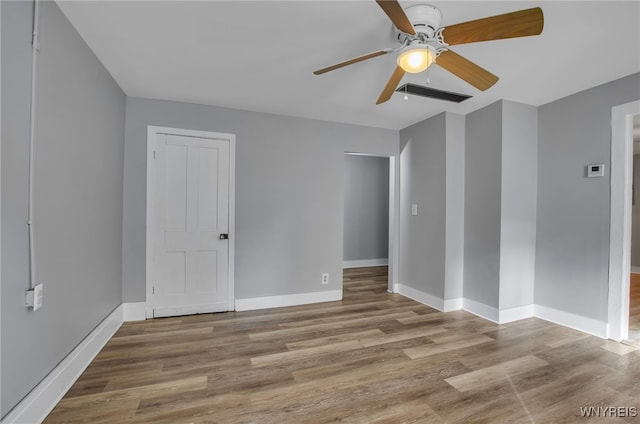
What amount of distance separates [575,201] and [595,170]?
0.34 metres

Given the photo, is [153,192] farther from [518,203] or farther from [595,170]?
[595,170]

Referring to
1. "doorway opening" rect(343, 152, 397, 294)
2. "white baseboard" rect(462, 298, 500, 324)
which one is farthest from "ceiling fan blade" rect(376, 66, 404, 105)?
"doorway opening" rect(343, 152, 397, 294)

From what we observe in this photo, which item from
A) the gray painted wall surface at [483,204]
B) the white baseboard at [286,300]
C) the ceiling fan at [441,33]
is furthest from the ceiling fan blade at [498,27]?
the white baseboard at [286,300]

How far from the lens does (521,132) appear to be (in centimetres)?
318

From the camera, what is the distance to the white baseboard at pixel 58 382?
4.76 feet

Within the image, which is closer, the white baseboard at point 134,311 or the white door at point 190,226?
the white baseboard at point 134,311

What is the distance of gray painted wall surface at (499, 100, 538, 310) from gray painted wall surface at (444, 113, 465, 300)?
1.66 feet

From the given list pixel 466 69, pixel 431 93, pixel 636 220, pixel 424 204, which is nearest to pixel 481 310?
pixel 424 204

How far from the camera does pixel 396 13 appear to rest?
54.4 inches

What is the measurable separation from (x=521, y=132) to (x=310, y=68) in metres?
2.49

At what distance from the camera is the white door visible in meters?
3.15

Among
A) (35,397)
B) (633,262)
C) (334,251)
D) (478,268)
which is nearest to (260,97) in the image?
(334,251)

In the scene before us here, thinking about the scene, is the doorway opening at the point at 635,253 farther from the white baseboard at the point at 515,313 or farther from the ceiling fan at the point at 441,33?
the ceiling fan at the point at 441,33

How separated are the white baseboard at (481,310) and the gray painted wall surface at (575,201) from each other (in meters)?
0.60
